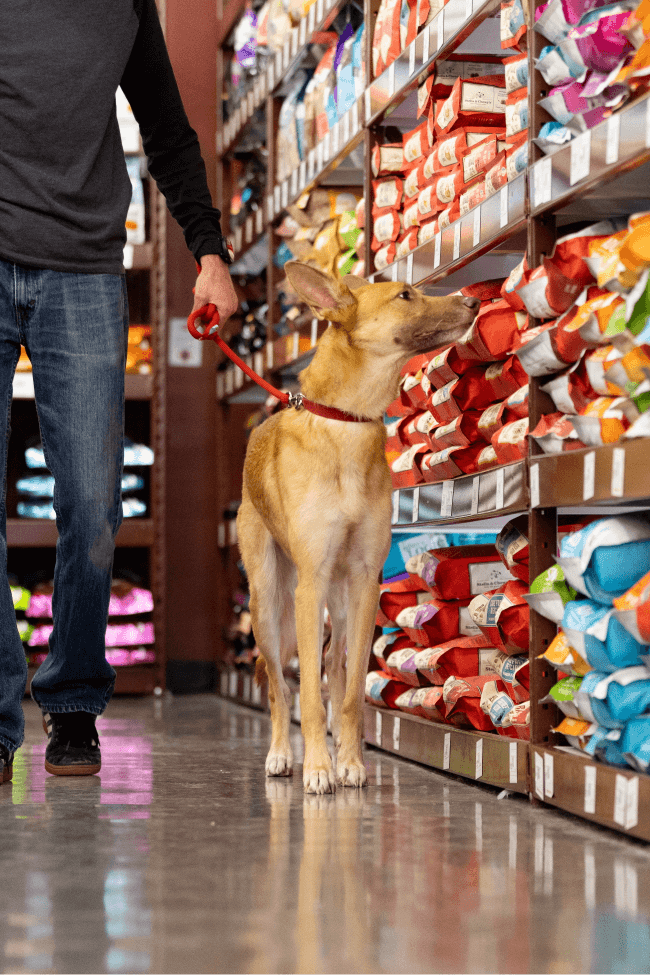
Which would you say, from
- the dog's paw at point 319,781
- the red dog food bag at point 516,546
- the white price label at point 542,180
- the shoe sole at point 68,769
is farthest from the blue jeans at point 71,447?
the white price label at point 542,180

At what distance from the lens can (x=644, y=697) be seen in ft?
6.29

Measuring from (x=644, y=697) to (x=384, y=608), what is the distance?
5.16 feet

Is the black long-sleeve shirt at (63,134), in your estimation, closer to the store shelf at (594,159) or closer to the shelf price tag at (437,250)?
the shelf price tag at (437,250)

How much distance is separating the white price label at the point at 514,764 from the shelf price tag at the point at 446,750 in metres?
0.36

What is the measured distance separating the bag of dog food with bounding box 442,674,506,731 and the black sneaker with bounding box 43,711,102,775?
0.87 metres

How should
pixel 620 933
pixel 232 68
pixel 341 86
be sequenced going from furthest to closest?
pixel 232 68
pixel 341 86
pixel 620 933

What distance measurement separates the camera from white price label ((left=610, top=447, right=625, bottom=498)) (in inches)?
75.5

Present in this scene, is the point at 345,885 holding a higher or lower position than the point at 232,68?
lower

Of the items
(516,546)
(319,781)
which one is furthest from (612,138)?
(319,781)

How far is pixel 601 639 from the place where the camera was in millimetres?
1981

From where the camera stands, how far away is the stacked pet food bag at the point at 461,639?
2.55 meters

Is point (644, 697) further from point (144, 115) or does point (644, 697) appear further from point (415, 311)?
point (144, 115)

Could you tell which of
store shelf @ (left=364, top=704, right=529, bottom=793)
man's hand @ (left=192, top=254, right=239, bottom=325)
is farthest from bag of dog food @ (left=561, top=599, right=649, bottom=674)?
man's hand @ (left=192, top=254, right=239, bottom=325)

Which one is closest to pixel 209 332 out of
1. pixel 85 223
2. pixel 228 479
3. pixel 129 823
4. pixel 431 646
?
pixel 85 223
